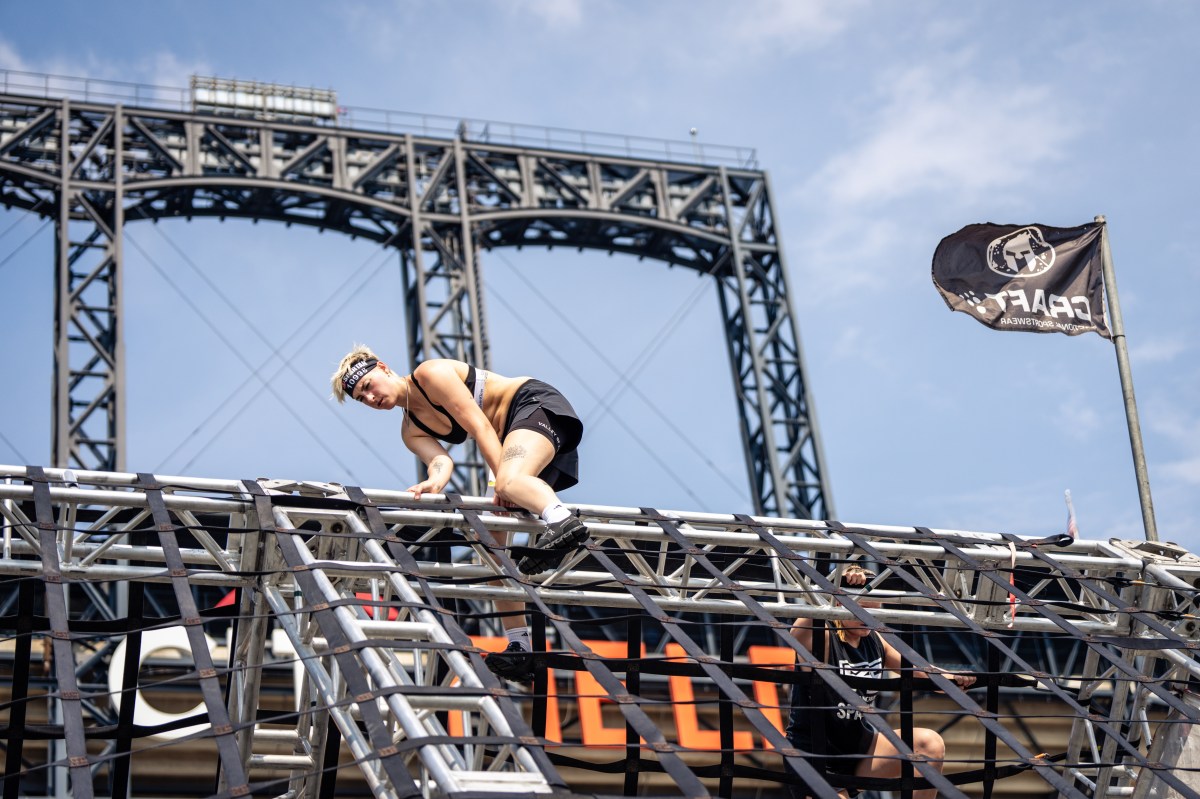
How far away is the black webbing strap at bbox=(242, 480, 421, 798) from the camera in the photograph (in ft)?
18.5

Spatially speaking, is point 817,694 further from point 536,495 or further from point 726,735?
point 536,495

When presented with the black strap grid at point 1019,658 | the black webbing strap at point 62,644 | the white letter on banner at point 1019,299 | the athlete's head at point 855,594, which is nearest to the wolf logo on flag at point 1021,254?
the white letter on banner at point 1019,299

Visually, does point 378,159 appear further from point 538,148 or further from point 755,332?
point 755,332

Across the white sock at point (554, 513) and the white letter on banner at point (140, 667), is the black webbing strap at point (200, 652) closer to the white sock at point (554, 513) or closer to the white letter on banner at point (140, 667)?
the white sock at point (554, 513)

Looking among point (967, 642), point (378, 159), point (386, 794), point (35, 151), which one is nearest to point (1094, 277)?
point (386, 794)

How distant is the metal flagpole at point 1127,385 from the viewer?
1038 cm

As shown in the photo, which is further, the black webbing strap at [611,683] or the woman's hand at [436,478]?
the woman's hand at [436,478]

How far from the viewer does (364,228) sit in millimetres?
24844

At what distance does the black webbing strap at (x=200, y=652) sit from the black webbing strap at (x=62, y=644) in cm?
50

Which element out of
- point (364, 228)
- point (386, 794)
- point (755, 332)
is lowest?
point (386, 794)

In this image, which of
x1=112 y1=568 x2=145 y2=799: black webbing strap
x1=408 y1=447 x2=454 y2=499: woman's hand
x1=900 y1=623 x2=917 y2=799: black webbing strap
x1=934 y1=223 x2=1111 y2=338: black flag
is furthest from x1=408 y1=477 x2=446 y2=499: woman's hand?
x1=934 y1=223 x2=1111 y2=338: black flag

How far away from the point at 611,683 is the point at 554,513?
1.32 meters

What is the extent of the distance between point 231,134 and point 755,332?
949 cm

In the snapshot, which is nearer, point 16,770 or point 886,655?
point 16,770
